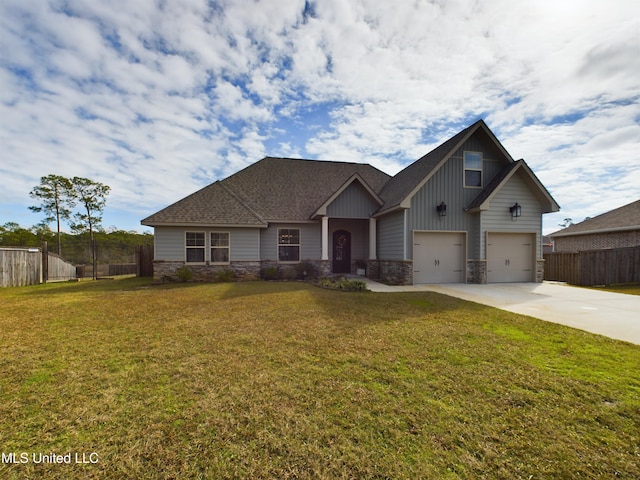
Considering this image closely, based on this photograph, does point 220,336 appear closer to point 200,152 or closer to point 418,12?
point 418,12

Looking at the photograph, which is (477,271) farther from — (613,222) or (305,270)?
(613,222)

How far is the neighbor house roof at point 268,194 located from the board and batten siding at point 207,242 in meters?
0.56

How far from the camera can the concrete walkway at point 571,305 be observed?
5345 millimetres

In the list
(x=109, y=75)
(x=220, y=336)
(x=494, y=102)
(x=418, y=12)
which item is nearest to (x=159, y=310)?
(x=220, y=336)

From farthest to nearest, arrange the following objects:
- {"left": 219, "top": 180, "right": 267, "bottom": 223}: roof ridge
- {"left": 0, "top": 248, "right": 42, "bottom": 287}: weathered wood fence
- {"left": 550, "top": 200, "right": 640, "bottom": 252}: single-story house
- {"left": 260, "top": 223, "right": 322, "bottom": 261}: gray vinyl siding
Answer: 1. {"left": 550, "top": 200, "right": 640, "bottom": 252}: single-story house
2. {"left": 260, "top": 223, "right": 322, "bottom": 261}: gray vinyl siding
3. {"left": 219, "top": 180, "right": 267, "bottom": 223}: roof ridge
4. {"left": 0, "top": 248, "right": 42, "bottom": 287}: weathered wood fence

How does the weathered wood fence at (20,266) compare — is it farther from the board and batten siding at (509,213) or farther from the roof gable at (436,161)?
the board and batten siding at (509,213)

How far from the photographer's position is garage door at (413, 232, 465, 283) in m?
11.8

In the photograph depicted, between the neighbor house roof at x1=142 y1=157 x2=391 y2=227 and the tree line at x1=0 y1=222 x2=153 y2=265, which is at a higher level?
the neighbor house roof at x1=142 y1=157 x2=391 y2=227

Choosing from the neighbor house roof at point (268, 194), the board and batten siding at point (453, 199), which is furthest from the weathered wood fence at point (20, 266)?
the board and batten siding at point (453, 199)

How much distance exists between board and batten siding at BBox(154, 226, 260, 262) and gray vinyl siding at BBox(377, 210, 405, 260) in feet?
20.2

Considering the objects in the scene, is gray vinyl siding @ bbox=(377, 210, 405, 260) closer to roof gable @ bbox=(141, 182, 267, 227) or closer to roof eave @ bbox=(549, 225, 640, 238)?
roof gable @ bbox=(141, 182, 267, 227)

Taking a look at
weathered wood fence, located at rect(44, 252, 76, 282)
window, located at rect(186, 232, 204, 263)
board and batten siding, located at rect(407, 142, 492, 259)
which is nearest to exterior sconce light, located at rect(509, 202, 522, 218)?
board and batten siding, located at rect(407, 142, 492, 259)

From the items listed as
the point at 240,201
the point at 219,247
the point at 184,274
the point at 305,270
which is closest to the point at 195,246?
the point at 219,247

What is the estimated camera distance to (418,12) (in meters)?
8.11
